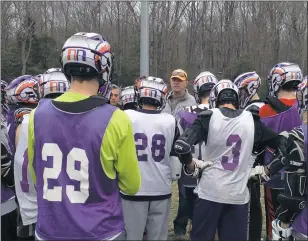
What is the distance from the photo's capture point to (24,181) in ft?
12.3

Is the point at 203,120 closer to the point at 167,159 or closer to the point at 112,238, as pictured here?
the point at 167,159

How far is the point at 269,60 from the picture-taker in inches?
1031

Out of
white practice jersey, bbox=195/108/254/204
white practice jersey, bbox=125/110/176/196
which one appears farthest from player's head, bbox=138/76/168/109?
white practice jersey, bbox=195/108/254/204

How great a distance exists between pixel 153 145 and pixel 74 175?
1.78 m

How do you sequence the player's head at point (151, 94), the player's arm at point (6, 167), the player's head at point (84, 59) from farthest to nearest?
the player's head at point (151, 94) → the player's arm at point (6, 167) → the player's head at point (84, 59)

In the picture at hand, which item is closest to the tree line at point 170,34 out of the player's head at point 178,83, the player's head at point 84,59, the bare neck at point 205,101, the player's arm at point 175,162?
the player's head at point 178,83

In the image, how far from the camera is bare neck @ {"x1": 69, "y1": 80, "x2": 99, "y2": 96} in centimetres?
275

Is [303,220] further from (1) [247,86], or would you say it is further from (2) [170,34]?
(2) [170,34]

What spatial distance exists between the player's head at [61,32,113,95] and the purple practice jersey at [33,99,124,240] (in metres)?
0.25

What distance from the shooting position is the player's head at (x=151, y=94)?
14.7 feet

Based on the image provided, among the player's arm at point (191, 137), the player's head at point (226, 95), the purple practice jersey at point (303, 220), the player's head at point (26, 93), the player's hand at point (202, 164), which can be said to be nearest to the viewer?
the purple practice jersey at point (303, 220)

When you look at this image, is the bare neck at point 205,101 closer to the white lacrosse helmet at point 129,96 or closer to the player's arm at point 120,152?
the white lacrosse helmet at point 129,96

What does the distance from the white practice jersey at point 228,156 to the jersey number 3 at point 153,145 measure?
1.59ft

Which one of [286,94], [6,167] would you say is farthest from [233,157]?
[6,167]
